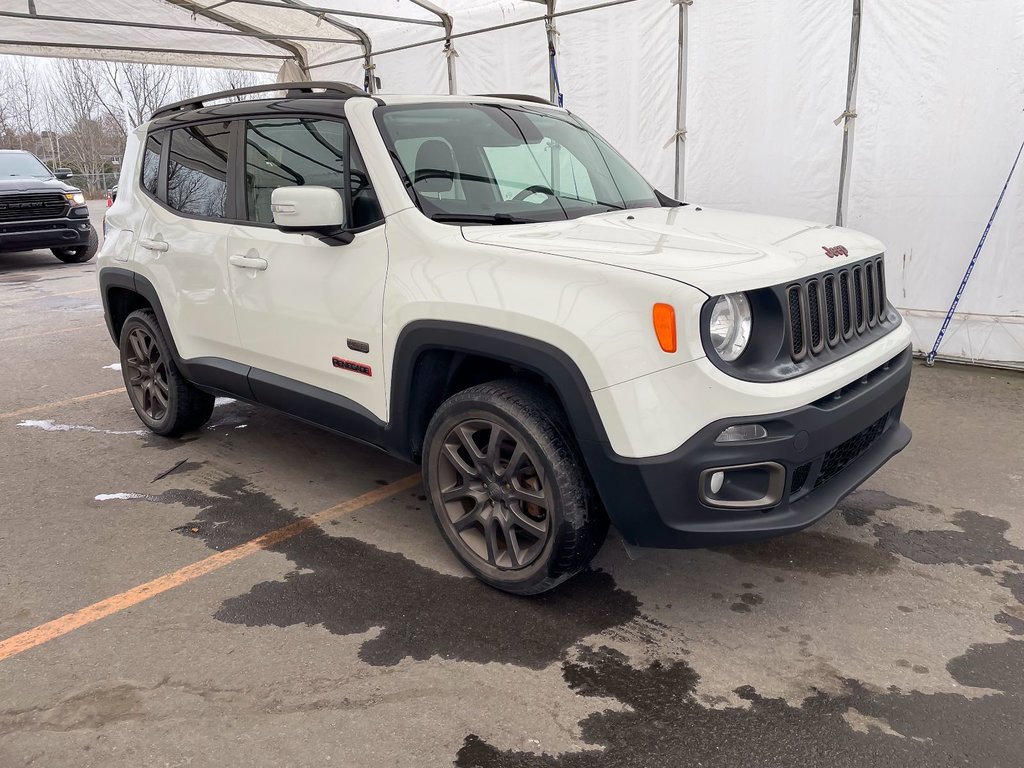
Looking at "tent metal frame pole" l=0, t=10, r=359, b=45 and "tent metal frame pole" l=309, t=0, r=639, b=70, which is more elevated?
"tent metal frame pole" l=0, t=10, r=359, b=45

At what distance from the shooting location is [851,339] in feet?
9.86

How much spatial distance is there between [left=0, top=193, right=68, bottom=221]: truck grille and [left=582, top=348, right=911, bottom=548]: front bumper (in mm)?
12876

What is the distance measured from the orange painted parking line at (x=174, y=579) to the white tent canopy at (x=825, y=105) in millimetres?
4604

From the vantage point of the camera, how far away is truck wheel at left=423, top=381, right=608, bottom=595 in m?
2.76

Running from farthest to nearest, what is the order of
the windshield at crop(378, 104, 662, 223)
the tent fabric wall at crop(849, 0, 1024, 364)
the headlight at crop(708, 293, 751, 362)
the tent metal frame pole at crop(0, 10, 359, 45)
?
the tent metal frame pole at crop(0, 10, 359, 45)
the tent fabric wall at crop(849, 0, 1024, 364)
the windshield at crop(378, 104, 662, 223)
the headlight at crop(708, 293, 751, 362)

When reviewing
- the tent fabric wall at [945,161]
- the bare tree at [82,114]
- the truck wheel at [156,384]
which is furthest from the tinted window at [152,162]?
the bare tree at [82,114]

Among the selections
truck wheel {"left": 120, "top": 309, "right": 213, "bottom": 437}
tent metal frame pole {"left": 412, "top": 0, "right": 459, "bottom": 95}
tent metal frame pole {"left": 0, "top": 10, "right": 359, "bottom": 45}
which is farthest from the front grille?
tent metal frame pole {"left": 0, "top": 10, "right": 359, "bottom": 45}

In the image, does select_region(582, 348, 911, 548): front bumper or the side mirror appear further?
the side mirror

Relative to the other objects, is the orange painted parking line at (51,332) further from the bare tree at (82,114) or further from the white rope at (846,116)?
the bare tree at (82,114)

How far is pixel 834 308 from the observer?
2.90 m

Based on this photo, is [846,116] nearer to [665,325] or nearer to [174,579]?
[665,325]

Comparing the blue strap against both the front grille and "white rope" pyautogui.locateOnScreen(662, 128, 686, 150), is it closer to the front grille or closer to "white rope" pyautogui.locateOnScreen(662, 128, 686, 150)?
"white rope" pyautogui.locateOnScreen(662, 128, 686, 150)

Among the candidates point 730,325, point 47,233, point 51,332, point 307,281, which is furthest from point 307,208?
point 47,233

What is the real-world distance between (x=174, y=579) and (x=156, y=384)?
76.5 inches
